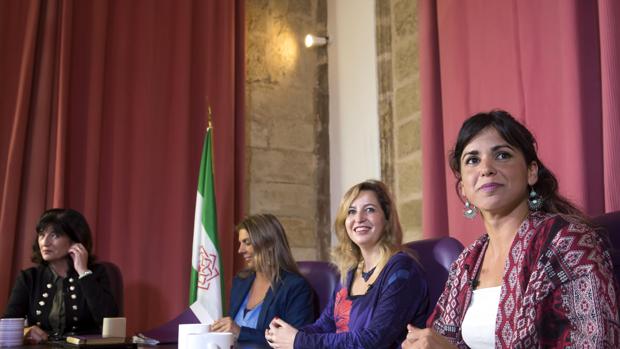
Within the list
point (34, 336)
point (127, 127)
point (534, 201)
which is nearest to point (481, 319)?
point (534, 201)

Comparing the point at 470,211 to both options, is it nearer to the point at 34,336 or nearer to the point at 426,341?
the point at 426,341

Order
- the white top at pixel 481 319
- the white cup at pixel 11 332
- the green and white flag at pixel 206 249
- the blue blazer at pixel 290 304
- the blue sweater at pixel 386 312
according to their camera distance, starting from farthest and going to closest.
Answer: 1. the green and white flag at pixel 206 249
2. the blue blazer at pixel 290 304
3. the white cup at pixel 11 332
4. the blue sweater at pixel 386 312
5. the white top at pixel 481 319

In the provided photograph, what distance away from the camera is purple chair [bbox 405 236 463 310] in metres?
1.98

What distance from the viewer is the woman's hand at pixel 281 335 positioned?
1.89 metres

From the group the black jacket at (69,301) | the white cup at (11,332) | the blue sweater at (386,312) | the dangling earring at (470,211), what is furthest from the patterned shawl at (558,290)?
the black jacket at (69,301)

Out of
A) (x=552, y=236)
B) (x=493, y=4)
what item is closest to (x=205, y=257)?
(x=493, y=4)

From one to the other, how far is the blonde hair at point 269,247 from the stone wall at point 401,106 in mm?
989

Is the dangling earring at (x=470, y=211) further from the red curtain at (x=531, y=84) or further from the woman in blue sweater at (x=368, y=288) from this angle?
the red curtain at (x=531, y=84)

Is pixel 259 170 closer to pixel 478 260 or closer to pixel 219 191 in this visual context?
pixel 219 191

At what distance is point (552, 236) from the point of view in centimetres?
134

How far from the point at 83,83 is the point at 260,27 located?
127cm

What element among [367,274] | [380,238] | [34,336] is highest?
[380,238]

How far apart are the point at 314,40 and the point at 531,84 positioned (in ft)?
7.20

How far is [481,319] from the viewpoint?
→ 149cm
